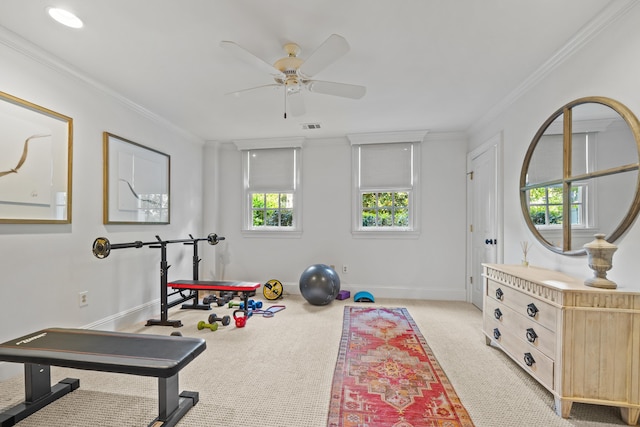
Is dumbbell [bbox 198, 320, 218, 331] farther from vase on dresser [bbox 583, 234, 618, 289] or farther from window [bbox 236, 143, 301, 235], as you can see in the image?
vase on dresser [bbox 583, 234, 618, 289]

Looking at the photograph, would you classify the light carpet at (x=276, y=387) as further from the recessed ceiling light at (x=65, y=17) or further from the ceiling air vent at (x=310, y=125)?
the ceiling air vent at (x=310, y=125)

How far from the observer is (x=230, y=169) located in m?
5.13

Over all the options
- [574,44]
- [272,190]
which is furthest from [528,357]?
[272,190]

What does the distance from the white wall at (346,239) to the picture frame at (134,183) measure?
1.16 metres

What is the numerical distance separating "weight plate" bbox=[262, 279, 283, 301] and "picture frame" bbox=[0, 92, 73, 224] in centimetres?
258

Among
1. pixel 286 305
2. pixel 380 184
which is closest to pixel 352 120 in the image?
pixel 380 184

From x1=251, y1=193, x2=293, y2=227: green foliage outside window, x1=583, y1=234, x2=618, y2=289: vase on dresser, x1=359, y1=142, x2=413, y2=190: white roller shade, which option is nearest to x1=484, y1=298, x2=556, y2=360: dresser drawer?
x1=583, y1=234, x2=618, y2=289: vase on dresser

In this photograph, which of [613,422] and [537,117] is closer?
[613,422]

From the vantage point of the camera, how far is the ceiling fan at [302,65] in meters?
1.88

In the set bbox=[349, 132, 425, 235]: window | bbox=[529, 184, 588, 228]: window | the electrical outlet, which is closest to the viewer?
bbox=[529, 184, 588, 228]: window

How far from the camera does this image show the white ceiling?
1887 mm

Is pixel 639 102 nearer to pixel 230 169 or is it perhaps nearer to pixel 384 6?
pixel 384 6

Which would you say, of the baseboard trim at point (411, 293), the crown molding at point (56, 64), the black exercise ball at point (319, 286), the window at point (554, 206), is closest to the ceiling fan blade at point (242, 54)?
the crown molding at point (56, 64)

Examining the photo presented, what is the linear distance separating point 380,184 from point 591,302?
3.19 meters
